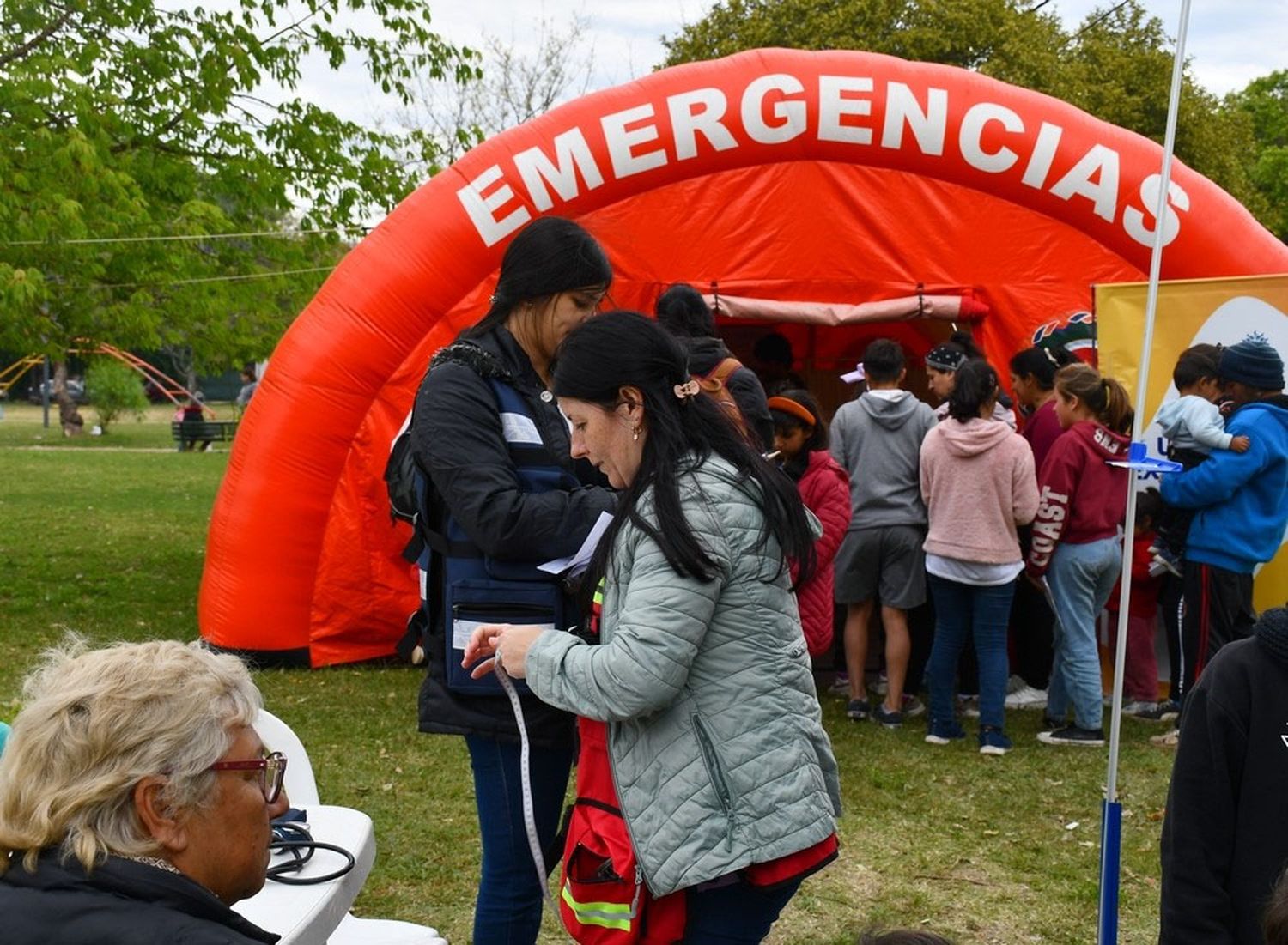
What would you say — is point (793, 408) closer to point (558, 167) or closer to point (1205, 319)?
point (1205, 319)

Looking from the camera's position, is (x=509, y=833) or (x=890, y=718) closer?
(x=509, y=833)

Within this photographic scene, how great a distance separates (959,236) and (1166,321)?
2161 millimetres

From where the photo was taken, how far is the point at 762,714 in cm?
254

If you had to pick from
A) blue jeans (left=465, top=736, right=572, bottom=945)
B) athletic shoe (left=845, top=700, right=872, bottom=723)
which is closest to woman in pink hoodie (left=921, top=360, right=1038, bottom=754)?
athletic shoe (left=845, top=700, right=872, bottom=723)

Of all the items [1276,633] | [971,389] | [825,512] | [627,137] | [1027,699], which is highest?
[627,137]

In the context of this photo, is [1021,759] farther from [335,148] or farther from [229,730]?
[335,148]

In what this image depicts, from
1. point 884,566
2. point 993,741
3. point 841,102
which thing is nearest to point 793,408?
point 884,566

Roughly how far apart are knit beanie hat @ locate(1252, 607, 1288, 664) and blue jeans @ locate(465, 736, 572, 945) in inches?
54.9

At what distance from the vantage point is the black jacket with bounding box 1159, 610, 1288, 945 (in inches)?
95.4

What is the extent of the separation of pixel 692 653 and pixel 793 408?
424 cm

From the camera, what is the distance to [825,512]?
6.67 meters

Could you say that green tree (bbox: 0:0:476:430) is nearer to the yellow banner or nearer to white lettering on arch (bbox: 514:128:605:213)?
white lettering on arch (bbox: 514:128:605:213)

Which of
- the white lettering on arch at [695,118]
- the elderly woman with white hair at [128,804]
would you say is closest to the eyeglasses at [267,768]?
the elderly woman with white hair at [128,804]

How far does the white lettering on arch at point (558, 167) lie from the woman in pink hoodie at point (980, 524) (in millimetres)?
2543
